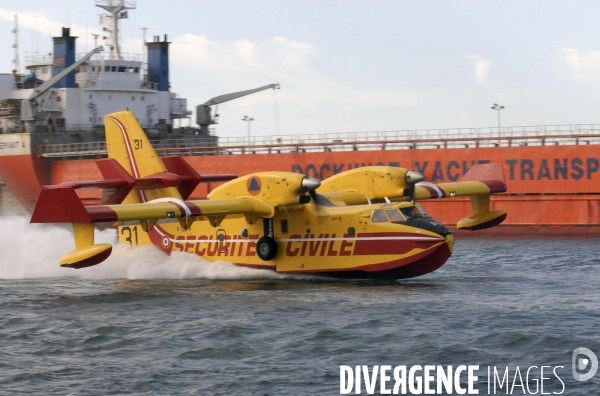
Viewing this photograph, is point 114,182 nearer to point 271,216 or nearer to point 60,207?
point 60,207

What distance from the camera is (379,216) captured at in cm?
2241

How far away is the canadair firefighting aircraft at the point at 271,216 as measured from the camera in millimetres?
21547

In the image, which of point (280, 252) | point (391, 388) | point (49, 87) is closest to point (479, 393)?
point (391, 388)

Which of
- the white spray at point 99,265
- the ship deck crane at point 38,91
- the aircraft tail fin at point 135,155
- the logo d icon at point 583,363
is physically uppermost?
the ship deck crane at point 38,91

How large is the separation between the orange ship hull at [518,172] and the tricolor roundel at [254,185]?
1774 centimetres

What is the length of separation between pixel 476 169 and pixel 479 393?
60.0 ft

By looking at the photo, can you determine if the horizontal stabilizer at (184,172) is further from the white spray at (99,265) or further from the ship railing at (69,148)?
the ship railing at (69,148)

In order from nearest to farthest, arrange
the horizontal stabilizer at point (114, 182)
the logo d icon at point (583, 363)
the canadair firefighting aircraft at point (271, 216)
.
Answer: the logo d icon at point (583, 363), the canadair firefighting aircraft at point (271, 216), the horizontal stabilizer at point (114, 182)

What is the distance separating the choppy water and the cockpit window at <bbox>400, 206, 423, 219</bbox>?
1966mm

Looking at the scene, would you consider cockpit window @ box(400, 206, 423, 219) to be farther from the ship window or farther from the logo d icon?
the logo d icon

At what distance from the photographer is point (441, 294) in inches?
→ 816

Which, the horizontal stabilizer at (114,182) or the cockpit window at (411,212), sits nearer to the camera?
the cockpit window at (411,212)

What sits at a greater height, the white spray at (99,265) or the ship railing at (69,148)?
the ship railing at (69,148)

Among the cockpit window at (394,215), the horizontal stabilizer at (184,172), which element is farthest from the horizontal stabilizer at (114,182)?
the cockpit window at (394,215)
